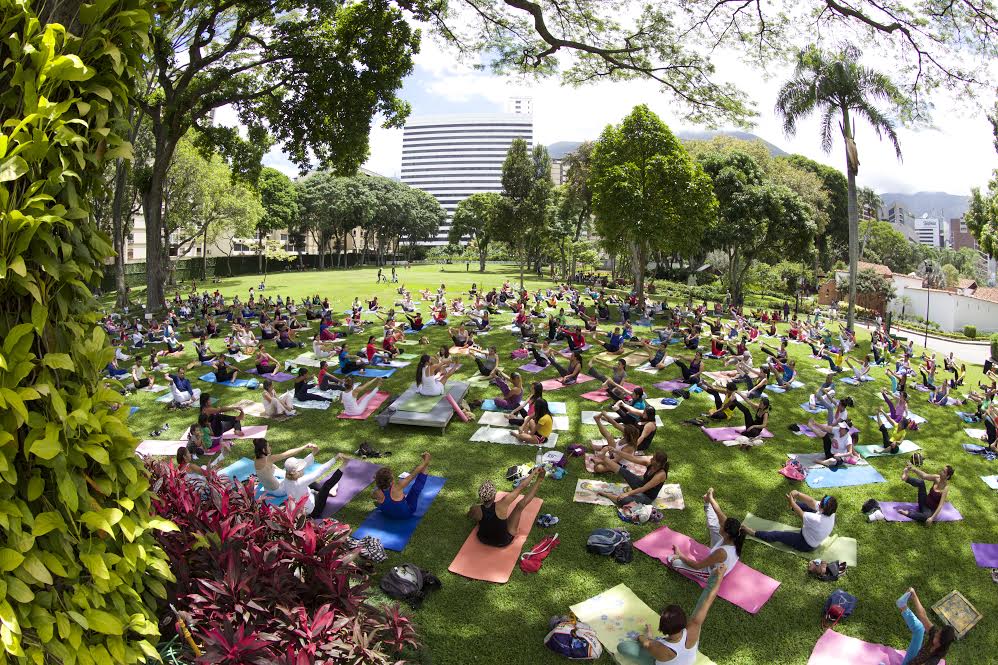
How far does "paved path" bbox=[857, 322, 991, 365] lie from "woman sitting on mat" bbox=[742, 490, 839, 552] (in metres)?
24.8

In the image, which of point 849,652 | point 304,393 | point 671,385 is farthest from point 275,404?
point 849,652

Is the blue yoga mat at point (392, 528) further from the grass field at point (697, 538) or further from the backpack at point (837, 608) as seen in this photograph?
the backpack at point (837, 608)

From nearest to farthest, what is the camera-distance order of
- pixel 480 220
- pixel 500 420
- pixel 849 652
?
pixel 849 652 < pixel 500 420 < pixel 480 220

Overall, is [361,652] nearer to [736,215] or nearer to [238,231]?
[736,215]

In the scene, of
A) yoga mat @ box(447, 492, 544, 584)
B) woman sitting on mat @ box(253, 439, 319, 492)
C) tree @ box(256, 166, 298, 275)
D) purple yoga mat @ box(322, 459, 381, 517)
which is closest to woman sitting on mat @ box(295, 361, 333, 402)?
purple yoga mat @ box(322, 459, 381, 517)

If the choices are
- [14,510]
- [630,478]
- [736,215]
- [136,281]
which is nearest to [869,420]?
[630,478]

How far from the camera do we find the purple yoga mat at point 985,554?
284 inches

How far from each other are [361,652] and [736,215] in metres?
33.6

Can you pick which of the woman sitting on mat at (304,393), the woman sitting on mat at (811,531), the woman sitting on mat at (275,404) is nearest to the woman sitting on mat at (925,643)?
the woman sitting on mat at (811,531)

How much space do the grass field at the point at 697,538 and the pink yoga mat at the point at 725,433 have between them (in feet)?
0.65

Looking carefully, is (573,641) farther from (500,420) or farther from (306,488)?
(500,420)

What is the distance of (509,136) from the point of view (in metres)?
176

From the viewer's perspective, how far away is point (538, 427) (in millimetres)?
10352

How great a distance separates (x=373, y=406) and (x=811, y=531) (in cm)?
860
